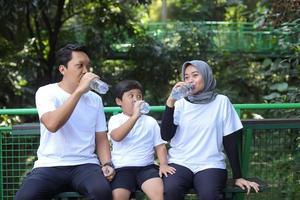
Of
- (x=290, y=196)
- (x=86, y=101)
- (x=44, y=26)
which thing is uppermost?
(x=44, y=26)

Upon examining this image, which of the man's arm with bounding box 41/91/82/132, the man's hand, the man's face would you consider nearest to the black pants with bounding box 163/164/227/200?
the man's hand

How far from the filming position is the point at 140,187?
3.50m

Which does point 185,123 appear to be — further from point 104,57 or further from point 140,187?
point 104,57

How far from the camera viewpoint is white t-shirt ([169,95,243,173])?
11.8 feet

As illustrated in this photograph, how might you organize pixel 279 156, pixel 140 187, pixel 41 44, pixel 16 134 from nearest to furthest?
pixel 140 187
pixel 16 134
pixel 279 156
pixel 41 44

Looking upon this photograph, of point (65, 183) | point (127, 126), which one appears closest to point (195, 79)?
point (127, 126)

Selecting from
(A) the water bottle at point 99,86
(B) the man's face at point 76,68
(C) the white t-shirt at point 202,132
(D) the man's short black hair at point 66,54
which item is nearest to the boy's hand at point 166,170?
(C) the white t-shirt at point 202,132

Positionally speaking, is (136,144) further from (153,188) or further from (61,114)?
(61,114)

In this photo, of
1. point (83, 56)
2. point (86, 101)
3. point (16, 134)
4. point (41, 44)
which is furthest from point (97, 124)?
point (41, 44)

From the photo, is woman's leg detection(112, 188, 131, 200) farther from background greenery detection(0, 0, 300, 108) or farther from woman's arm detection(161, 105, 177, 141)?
background greenery detection(0, 0, 300, 108)

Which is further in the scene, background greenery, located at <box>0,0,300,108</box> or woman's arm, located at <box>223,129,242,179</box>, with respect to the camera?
background greenery, located at <box>0,0,300,108</box>

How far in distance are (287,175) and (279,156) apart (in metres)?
0.26

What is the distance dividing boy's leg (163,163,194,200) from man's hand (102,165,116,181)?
1.22ft

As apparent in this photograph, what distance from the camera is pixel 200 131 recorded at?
3629 millimetres
